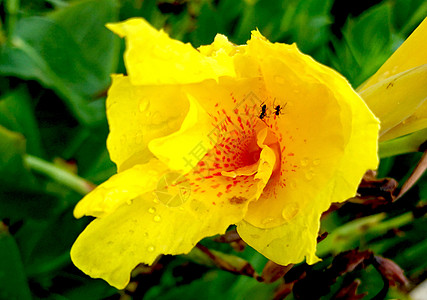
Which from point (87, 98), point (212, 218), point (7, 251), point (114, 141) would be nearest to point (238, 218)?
point (212, 218)

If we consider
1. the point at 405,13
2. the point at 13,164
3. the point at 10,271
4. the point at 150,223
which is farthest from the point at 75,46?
the point at 405,13

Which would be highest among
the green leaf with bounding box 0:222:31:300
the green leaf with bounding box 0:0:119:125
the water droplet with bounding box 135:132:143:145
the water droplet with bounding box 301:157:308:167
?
the water droplet with bounding box 301:157:308:167

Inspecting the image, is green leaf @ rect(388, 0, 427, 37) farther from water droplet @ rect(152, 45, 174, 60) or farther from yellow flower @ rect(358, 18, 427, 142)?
water droplet @ rect(152, 45, 174, 60)

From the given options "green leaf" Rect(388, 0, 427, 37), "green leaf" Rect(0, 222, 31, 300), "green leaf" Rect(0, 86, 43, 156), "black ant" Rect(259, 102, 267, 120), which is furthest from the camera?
"green leaf" Rect(388, 0, 427, 37)

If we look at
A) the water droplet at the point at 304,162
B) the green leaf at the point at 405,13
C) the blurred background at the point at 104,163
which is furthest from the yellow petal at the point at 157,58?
the green leaf at the point at 405,13

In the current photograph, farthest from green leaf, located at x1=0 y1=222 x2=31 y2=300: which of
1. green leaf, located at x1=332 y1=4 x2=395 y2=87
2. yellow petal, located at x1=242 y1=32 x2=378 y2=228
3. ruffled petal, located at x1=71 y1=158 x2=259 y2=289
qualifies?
green leaf, located at x1=332 y1=4 x2=395 y2=87

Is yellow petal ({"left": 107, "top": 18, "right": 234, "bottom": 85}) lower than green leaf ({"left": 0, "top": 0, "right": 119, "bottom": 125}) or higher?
higher
